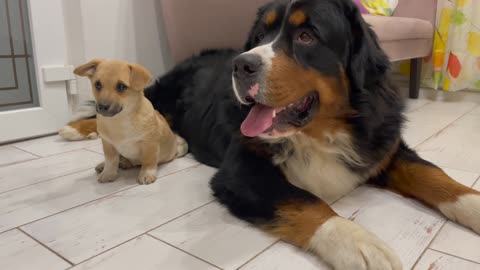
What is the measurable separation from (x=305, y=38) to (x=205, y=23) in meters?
1.60

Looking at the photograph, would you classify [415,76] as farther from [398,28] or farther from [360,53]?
[360,53]

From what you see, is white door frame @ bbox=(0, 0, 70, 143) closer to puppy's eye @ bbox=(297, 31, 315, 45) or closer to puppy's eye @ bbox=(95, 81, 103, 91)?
puppy's eye @ bbox=(95, 81, 103, 91)

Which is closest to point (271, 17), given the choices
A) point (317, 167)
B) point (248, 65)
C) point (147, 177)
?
point (248, 65)

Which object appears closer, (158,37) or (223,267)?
(223,267)

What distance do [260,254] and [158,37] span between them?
2.30 meters

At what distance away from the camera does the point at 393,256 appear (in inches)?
39.6

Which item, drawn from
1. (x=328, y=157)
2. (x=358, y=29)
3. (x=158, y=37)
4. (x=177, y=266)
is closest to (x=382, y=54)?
(x=358, y=29)

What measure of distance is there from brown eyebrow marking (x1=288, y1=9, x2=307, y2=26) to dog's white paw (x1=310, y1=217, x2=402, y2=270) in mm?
615

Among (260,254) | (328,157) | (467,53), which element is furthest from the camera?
(467,53)

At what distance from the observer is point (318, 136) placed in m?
1.35

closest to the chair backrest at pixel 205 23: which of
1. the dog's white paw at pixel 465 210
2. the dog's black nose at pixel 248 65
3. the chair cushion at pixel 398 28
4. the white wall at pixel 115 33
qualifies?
the white wall at pixel 115 33

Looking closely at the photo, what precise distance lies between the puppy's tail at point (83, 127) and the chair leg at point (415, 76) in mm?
2757

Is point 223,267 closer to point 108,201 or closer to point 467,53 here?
point 108,201

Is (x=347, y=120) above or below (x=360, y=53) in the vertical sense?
below
